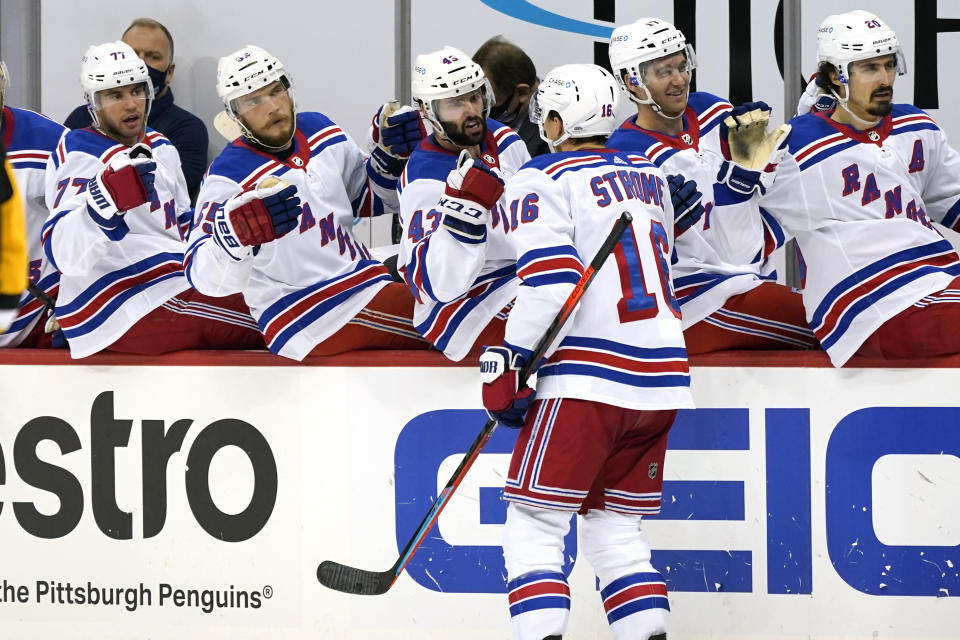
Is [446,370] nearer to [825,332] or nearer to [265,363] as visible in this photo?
[265,363]

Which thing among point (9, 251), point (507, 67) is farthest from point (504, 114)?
point (9, 251)

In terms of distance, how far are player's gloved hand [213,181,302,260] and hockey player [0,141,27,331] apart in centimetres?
93

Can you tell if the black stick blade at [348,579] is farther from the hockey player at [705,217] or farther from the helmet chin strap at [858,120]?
the helmet chin strap at [858,120]

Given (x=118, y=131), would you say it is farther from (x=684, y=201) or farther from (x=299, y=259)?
(x=684, y=201)

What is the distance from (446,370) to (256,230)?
1.98 ft

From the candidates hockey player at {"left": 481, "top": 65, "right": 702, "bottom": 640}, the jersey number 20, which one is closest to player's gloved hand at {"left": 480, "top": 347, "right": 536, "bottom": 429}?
hockey player at {"left": 481, "top": 65, "right": 702, "bottom": 640}

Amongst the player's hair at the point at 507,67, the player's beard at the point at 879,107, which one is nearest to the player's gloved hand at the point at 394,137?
the player's hair at the point at 507,67

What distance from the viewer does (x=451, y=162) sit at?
3188 mm

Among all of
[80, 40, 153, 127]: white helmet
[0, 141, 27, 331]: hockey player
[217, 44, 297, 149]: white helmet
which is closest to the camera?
[0, 141, 27, 331]: hockey player

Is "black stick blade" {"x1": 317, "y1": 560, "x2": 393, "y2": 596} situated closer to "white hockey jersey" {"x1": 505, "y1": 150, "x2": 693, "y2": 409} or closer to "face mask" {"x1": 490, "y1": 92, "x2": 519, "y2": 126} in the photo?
"white hockey jersey" {"x1": 505, "y1": 150, "x2": 693, "y2": 409}

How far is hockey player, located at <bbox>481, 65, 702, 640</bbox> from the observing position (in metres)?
2.60

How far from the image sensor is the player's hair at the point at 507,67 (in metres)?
4.03

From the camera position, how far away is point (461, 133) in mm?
3203

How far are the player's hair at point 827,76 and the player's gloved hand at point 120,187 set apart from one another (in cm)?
169
